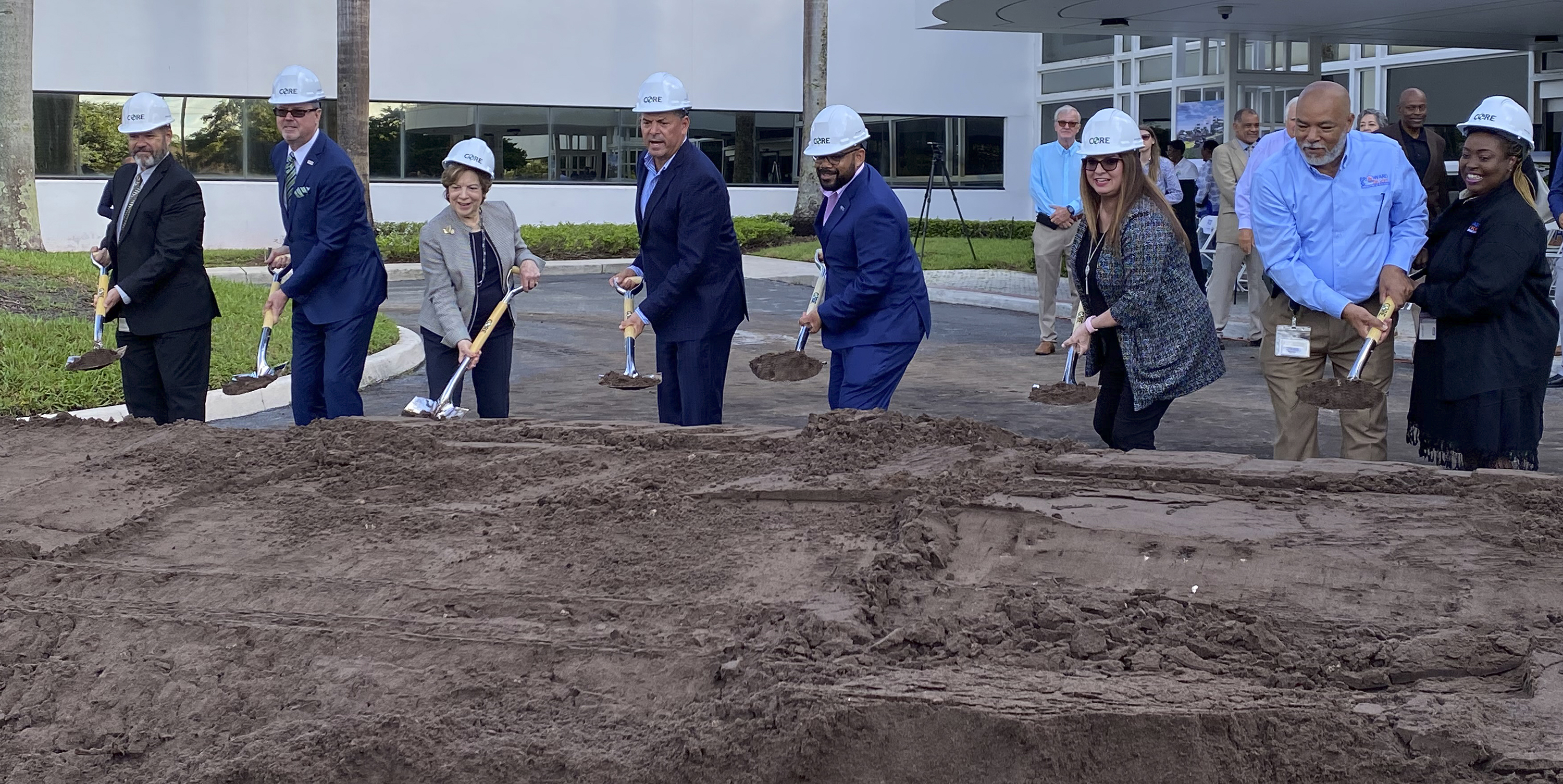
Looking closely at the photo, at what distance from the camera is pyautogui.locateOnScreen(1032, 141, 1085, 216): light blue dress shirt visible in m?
10.4

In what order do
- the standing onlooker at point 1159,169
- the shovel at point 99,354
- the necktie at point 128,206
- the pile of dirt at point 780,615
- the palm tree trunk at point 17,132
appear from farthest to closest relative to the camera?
1. the palm tree trunk at point 17,132
2. the standing onlooker at point 1159,169
3. the necktie at point 128,206
4. the shovel at point 99,354
5. the pile of dirt at point 780,615

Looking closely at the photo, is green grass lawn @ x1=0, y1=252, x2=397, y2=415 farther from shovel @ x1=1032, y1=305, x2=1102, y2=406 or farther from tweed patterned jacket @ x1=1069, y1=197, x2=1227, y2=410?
tweed patterned jacket @ x1=1069, y1=197, x2=1227, y2=410

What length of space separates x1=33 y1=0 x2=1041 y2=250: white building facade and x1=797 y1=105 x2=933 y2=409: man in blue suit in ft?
59.3

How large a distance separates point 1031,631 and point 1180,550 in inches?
27.3

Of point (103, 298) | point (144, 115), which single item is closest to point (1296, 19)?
point (144, 115)

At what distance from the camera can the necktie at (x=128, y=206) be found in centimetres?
638

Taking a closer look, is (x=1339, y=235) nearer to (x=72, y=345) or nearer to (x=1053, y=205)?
(x=1053, y=205)

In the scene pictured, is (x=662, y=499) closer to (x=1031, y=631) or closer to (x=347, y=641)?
(x=347, y=641)

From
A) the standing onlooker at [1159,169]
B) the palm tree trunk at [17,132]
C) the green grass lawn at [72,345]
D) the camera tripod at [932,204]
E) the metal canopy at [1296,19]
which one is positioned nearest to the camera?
the green grass lawn at [72,345]

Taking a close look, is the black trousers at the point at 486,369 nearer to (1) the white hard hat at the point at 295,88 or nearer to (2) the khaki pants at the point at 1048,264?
(1) the white hard hat at the point at 295,88

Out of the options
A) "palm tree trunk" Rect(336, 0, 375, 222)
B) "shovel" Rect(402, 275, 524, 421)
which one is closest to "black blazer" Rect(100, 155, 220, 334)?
"shovel" Rect(402, 275, 524, 421)

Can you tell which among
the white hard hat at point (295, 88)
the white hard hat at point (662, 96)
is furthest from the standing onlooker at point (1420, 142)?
the white hard hat at point (295, 88)

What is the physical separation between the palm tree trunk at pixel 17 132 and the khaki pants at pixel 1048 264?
10.5 m

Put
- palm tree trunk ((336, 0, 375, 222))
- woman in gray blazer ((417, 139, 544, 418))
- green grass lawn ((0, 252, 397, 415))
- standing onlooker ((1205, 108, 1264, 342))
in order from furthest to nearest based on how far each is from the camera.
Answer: palm tree trunk ((336, 0, 375, 222)) < standing onlooker ((1205, 108, 1264, 342)) < green grass lawn ((0, 252, 397, 415)) < woman in gray blazer ((417, 139, 544, 418))
